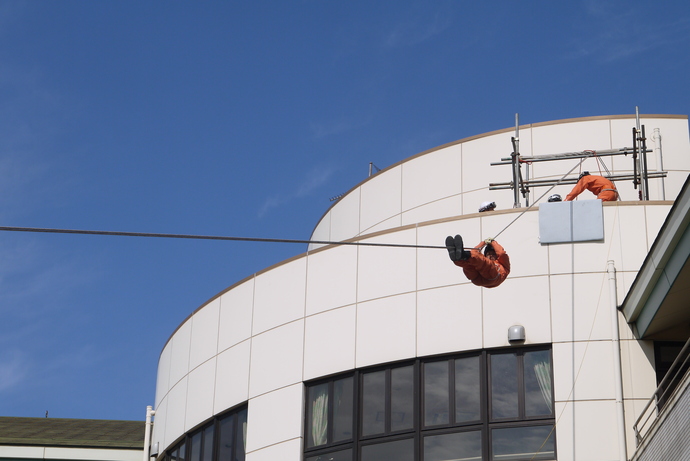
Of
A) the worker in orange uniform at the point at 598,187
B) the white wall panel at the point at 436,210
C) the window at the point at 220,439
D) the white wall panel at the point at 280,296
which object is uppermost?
the white wall panel at the point at 436,210

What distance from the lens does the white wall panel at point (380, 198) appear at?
24297mm

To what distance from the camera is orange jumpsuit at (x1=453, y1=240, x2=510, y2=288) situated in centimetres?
1466

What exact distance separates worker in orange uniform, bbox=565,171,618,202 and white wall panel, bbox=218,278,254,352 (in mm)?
5956

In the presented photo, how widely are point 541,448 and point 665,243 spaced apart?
11.6 ft

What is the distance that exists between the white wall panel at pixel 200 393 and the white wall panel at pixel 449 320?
15.5 ft

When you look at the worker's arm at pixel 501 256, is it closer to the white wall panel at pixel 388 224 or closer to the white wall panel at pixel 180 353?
the white wall panel at pixel 180 353

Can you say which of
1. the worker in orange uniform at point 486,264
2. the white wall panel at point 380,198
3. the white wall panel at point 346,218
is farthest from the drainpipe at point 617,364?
the white wall panel at point 346,218

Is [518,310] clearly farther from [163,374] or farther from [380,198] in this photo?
[163,374]

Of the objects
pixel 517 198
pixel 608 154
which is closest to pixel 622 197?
pixel 608 154

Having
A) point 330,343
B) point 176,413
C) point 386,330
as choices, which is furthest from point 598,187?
point 176,413

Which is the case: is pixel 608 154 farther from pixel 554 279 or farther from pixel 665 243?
pixel 665 243

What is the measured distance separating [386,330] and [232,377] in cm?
342

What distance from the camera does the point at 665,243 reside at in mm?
14773

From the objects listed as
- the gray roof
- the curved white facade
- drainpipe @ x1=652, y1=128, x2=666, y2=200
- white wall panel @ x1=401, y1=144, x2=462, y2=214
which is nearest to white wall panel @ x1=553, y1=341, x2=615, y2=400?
the curved white facade
